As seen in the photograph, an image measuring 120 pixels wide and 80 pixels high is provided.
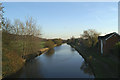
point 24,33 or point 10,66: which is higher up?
point 24,33

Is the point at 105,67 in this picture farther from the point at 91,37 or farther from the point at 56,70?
the point at 91,37

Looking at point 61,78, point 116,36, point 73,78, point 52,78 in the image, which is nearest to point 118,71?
point 73,78

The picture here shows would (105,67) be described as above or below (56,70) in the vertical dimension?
above

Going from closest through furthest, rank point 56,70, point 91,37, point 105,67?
point 105,67 < point 56,70 < point 91,37

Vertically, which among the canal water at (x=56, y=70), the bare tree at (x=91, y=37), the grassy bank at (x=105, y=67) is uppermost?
the bare tree at (x=91, y=37)

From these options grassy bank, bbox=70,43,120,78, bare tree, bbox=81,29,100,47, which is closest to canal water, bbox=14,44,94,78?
grassy bank, bbox=70,43,120,78

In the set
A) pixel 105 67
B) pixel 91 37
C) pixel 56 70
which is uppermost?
pixel 91 37

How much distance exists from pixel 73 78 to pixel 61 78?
1.40 metres

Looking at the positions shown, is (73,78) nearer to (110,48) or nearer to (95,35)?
(110,48)

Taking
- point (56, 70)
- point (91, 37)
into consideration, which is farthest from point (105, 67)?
point (91, 37)

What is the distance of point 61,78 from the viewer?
Answer: 10.3 meters

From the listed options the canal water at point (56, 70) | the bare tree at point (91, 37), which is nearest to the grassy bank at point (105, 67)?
the canal water at point (56, 70)

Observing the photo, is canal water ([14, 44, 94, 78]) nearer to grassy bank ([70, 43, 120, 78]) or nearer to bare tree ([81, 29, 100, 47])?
grassy bank ([70, 43, 120, 78])

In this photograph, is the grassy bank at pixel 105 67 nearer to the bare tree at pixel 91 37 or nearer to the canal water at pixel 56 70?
the canal water at pixel 56 70
